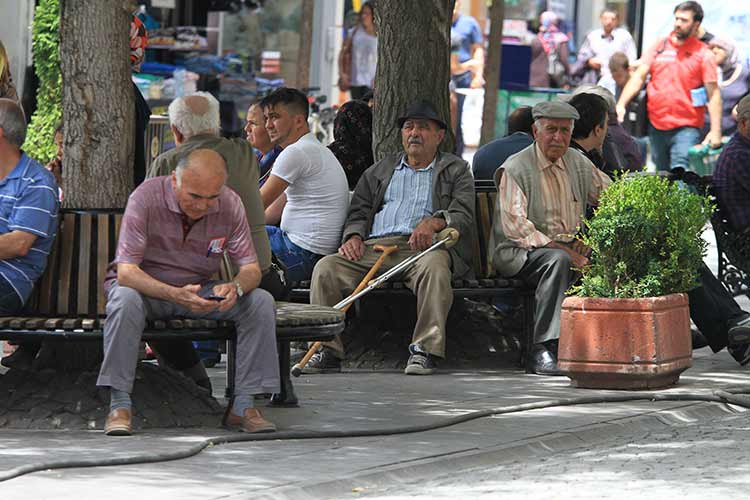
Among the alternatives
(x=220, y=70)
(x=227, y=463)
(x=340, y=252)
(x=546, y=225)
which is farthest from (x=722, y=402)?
(x=220, y=70)

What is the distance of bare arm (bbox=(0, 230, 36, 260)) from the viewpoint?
8461mm

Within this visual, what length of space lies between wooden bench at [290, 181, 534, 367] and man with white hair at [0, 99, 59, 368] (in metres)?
2.52

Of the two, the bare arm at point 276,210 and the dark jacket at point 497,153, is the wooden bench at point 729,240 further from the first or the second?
the bare arm at point 276,210

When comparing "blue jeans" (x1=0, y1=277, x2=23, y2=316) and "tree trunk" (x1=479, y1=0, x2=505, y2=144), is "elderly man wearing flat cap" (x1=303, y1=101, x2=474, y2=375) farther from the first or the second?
"tree trunk" (x1=479, y1=0, x2=505, y2=144)

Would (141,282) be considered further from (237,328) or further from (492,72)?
(492,72)

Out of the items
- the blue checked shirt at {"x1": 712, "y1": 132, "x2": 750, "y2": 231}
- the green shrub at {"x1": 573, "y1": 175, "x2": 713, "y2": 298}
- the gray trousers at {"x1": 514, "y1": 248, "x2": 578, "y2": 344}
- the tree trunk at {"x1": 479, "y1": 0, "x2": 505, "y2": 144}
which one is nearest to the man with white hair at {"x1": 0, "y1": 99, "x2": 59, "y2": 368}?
the green shrub at {"x1": 573, "y1": 175, "x2": 713, "y2": 298}

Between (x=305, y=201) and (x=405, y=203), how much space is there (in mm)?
584

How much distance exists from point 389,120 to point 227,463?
4.61 meters

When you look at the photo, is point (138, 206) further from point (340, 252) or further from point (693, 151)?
point (693, 151)

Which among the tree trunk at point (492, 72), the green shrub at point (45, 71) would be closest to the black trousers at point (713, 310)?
the green shrub at point (45, 71)

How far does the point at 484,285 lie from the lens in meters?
10.8

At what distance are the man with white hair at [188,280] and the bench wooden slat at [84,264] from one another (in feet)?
0.63

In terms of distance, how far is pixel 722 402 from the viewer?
965cm

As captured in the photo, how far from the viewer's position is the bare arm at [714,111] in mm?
19797
